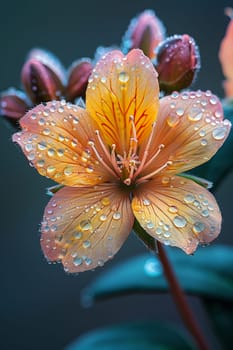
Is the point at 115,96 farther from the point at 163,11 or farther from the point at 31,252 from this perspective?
the point at 163,11

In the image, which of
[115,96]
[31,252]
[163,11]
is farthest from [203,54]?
[115,96]

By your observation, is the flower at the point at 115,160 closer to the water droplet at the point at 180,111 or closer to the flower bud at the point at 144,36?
the water droplet at the point at 180,111

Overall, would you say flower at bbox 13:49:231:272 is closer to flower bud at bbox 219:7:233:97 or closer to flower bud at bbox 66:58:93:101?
flower bud at bbox 66:58:93:101

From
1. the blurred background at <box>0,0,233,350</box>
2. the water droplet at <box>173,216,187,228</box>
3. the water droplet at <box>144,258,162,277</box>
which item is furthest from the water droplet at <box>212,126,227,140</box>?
the blurred background at <box>0,0,233,350</box>

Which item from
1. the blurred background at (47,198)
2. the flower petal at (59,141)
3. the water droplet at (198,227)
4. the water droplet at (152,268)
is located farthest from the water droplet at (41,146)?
the blurred background at (47,198)

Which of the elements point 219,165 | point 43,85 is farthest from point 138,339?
point 43,85

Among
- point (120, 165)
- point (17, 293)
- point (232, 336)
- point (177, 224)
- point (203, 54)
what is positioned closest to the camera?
point (177, 224)
